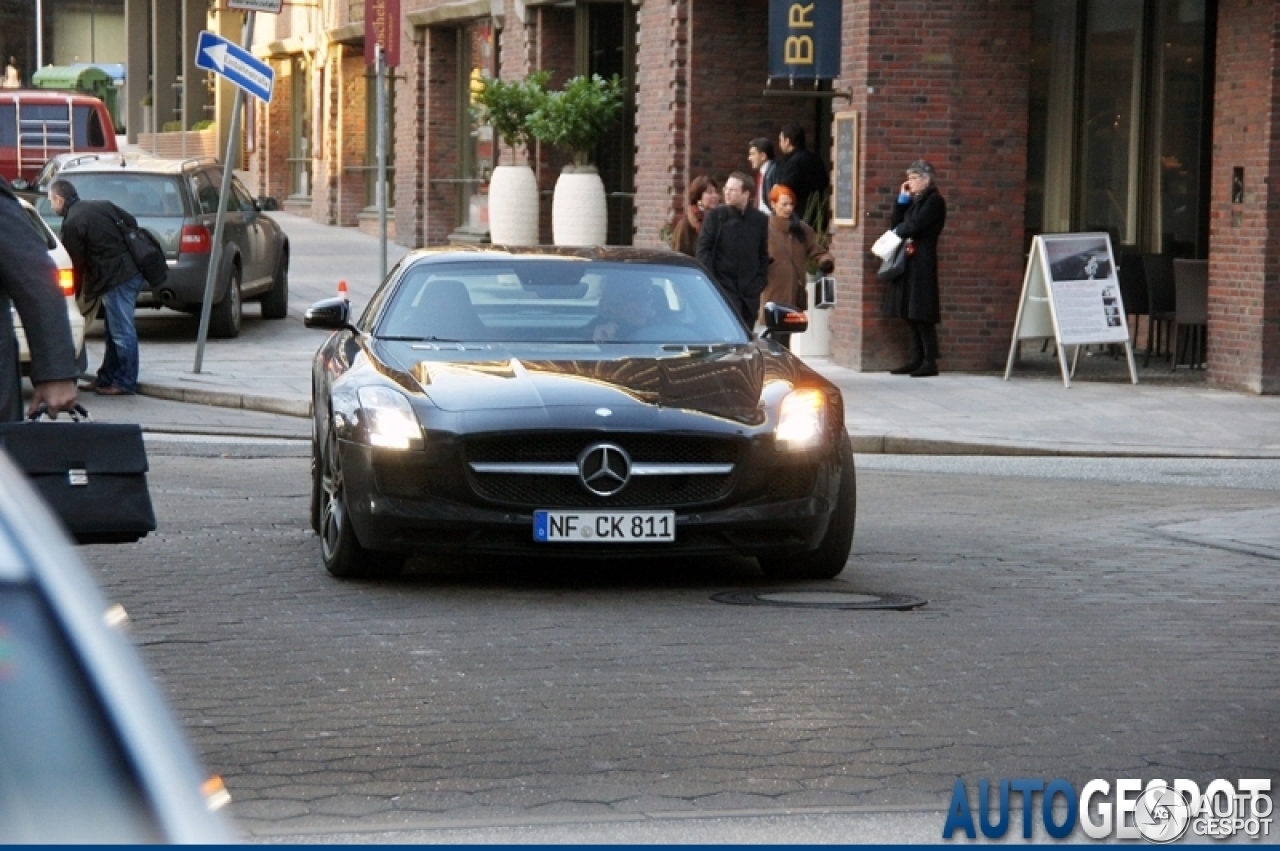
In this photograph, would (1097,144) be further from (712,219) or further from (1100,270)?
(712,219)

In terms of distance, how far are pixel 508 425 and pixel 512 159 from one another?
23.8m

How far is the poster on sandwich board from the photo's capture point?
18.5 metres

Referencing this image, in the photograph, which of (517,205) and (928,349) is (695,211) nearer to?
(928,349)

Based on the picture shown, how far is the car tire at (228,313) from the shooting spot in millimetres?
22608

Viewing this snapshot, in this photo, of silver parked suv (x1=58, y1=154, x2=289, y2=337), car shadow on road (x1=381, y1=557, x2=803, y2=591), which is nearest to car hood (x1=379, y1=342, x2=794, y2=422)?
car shadow on road (x1=381, y1=557, x2=803, y2=591)

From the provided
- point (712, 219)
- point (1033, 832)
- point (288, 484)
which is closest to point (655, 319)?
point (288, 484)

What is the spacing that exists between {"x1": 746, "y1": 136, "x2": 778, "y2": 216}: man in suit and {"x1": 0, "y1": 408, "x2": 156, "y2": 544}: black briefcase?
1579cm

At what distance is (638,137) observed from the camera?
26.1 metres

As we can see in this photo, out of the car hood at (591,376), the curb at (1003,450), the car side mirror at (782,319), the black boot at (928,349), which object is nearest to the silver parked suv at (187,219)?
the black boot at (928,349)

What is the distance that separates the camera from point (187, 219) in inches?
853

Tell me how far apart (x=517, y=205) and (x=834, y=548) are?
21.9 m

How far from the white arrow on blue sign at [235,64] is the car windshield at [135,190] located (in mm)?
2949

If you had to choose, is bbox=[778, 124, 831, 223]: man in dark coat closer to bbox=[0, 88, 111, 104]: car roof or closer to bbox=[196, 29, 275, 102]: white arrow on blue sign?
bbox=[196, 29, 275, 102]: white arrow on blue sign
